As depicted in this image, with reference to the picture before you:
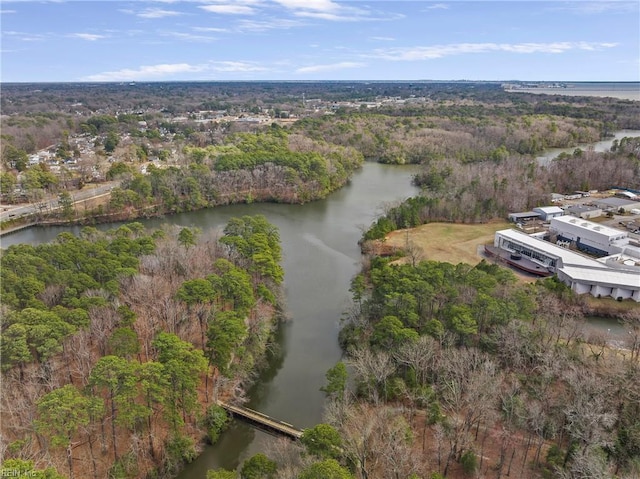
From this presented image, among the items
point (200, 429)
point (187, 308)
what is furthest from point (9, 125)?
point (200, 429)

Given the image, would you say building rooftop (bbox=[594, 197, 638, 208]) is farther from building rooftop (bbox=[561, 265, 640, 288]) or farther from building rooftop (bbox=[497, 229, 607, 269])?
building rooftop (bbox=[561, 265, 640, 288])

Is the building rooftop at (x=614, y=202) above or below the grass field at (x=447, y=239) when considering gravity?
above

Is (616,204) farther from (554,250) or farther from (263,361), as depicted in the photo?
(263,361)

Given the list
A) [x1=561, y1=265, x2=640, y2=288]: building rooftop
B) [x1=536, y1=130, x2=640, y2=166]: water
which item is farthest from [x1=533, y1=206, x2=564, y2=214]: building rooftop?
[x1=536, y1=130, x2=640, y2=166]: water

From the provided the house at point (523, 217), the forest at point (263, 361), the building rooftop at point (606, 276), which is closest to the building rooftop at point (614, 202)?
the house at point (523, 217)

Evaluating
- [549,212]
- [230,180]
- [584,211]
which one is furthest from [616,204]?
[230,180]

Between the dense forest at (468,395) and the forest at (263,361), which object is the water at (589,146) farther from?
the dense forest at (468,395)
